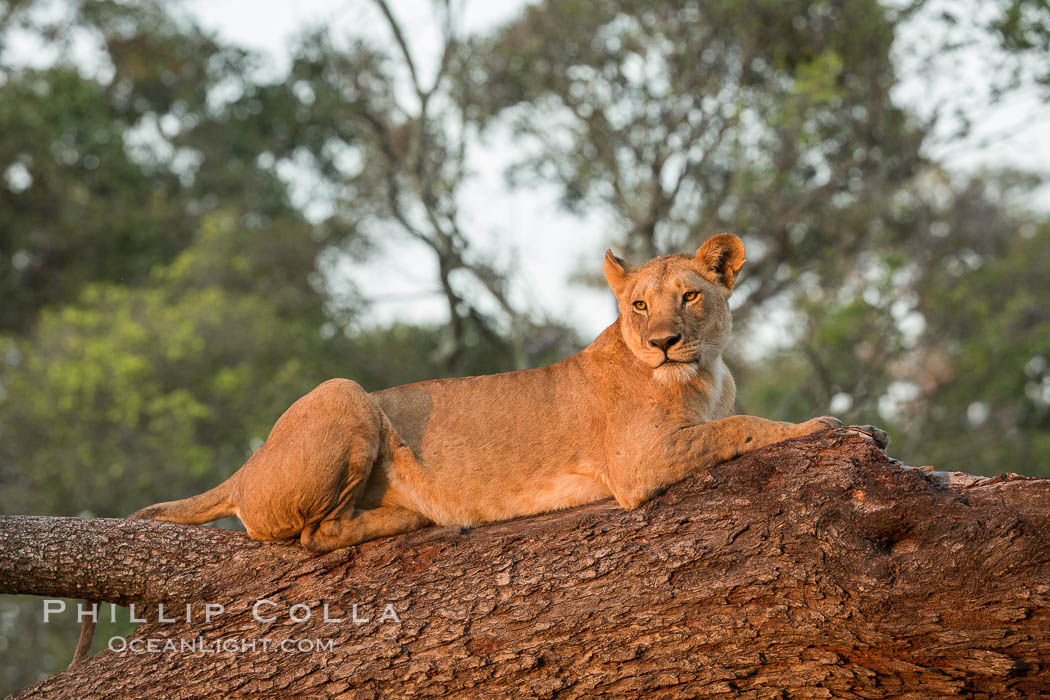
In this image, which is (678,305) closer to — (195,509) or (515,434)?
(515,434)

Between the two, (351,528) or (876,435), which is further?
(351,528)

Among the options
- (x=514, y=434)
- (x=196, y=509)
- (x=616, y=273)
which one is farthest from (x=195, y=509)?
(x=616, y=273)

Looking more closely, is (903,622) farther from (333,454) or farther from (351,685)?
(333,454)

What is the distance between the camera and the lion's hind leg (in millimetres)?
5301

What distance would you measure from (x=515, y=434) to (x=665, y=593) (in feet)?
4.71

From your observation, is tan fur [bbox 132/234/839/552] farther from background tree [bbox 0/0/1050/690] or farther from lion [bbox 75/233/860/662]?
background tree [bbox 0/0/1050/690]

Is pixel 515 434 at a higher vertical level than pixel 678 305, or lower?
lower

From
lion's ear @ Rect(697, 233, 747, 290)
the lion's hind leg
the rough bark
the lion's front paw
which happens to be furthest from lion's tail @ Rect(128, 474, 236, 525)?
the lion's front paw

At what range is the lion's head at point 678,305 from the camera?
17.8ft

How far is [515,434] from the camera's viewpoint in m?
5.67

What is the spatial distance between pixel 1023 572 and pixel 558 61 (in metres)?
17.8

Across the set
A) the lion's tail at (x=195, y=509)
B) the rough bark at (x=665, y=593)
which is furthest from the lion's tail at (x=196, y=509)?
the rough bark at (x=665, y=593)

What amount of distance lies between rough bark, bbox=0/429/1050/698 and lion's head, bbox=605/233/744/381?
76cm

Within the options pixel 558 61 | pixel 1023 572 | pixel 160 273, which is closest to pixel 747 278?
pixel 558 61
